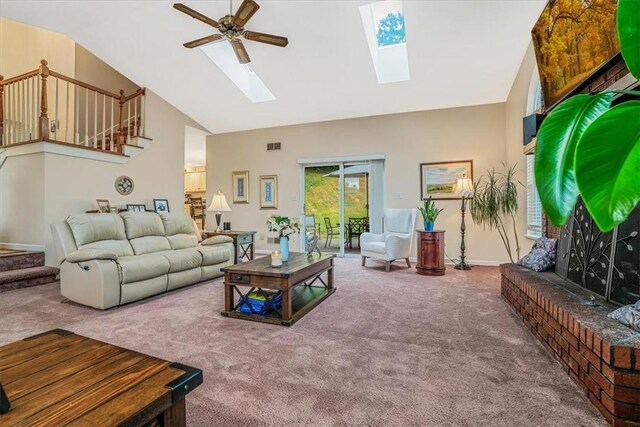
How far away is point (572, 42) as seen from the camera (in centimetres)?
229

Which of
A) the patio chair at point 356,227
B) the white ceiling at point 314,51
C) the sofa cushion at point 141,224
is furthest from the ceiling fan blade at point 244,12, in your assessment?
the patio chair at point 356,227

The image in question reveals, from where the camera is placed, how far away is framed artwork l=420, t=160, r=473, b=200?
17.8 feet

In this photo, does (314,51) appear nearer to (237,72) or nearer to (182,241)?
(237,72)

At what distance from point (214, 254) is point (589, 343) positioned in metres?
3.80

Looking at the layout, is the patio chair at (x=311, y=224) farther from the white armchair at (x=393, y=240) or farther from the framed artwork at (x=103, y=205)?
the framed artwork at (x=103, y=205)

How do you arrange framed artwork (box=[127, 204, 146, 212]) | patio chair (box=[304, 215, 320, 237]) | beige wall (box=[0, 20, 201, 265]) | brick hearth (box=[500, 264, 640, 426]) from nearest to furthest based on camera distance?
1. brick hearth (box=[500, 264, 640, 426])
2. beige wall (box=[0, 20, 201, 265])
3. framed artwork (box=[127, 204, 146, 212])
4. patio chair (box=[304, 215, 320, 237])

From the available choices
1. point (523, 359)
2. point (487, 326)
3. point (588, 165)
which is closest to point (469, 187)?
point (487, 326)

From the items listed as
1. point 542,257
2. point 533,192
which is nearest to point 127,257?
point 542,257

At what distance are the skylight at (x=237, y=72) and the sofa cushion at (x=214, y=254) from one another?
9.99 ft

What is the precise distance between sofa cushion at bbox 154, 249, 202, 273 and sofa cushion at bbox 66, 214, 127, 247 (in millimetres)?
624

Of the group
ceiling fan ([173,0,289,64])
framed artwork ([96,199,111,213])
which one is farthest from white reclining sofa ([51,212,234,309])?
ceiling fan ([173,0,289,64])

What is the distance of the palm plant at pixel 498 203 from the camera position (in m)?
4.61

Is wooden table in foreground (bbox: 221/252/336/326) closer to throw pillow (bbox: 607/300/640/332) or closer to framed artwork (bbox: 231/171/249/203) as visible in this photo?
throw pillow (bbox: 607/300/640/332)

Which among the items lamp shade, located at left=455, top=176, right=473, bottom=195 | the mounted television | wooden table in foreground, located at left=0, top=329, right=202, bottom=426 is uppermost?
the mounted television
